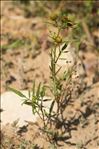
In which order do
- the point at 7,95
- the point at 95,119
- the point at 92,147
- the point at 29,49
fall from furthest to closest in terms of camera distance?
the point at 29,49, the point at 7,95, the point at 95,119, the point at 92,147

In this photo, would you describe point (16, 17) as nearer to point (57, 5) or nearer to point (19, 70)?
point (57, 5)

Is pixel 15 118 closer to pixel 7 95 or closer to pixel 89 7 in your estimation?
pixel 7 95

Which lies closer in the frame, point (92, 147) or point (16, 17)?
point (92, 147)

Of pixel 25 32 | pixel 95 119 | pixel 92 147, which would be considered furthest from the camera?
pixel 25 32

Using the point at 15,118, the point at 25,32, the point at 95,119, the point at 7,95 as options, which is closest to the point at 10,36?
the point at 25,32

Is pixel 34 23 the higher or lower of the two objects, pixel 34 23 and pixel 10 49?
the higher

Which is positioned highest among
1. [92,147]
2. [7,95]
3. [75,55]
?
[75,55]

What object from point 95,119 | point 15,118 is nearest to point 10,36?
point 15,118
